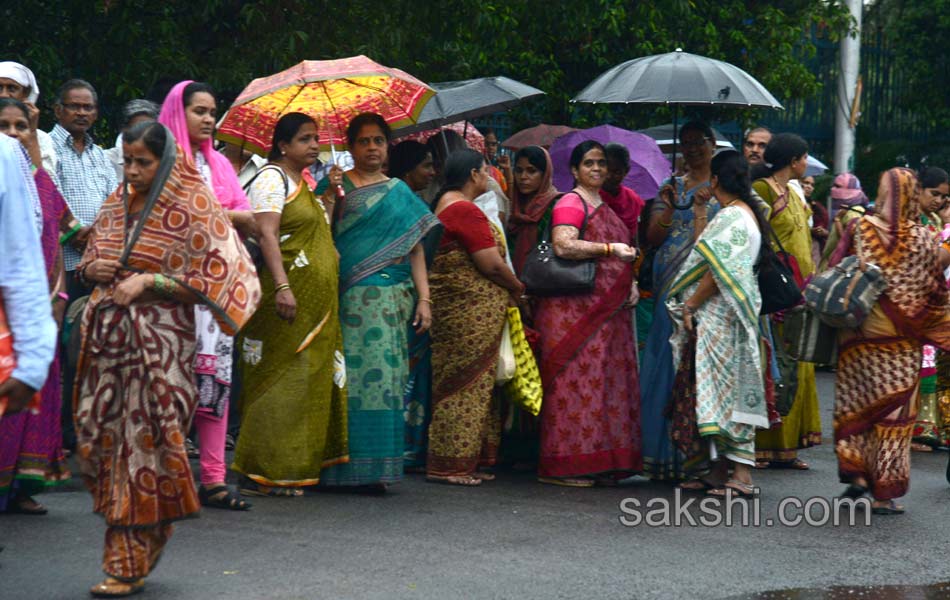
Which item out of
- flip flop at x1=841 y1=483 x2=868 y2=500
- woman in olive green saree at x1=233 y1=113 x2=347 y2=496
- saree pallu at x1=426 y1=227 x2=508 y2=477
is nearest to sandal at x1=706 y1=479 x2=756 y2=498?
flip flop at x1=841 y1=483 x2=868 y2=500

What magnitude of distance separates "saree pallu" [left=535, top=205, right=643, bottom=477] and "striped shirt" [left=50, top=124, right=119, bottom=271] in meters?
2.58

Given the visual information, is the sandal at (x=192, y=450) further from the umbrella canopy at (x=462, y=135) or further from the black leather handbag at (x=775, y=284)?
the black leather handbag at (x=775, y=284)

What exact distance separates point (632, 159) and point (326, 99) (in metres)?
3.62

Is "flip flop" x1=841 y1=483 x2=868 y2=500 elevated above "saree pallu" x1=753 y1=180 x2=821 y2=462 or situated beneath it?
situated beneath

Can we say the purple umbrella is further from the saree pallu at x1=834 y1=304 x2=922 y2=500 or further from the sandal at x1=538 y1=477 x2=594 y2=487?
the saree pallu at x1=834 y1=304 x2=922 y2=500

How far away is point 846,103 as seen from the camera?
22.1 metres

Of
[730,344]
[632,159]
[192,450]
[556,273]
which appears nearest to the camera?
[730,344]

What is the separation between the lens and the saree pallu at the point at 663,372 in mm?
8047

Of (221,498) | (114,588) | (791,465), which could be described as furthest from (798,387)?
(114,588)

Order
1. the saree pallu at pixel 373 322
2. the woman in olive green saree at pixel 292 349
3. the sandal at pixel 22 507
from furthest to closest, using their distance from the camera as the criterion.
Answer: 1. the saree pallu at pixel 373 322
2. the woman in olive green saree at pixel 292 349
3. the sandal at pixel 22 507

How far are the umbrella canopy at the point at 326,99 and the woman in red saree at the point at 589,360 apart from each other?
41.2 inches

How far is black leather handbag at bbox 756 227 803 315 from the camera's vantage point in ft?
24.8

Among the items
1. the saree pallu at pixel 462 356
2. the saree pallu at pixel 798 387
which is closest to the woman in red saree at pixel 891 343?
the saree pallu at pixel 798 387

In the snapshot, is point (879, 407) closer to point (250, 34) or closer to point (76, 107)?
point (76, 107)
